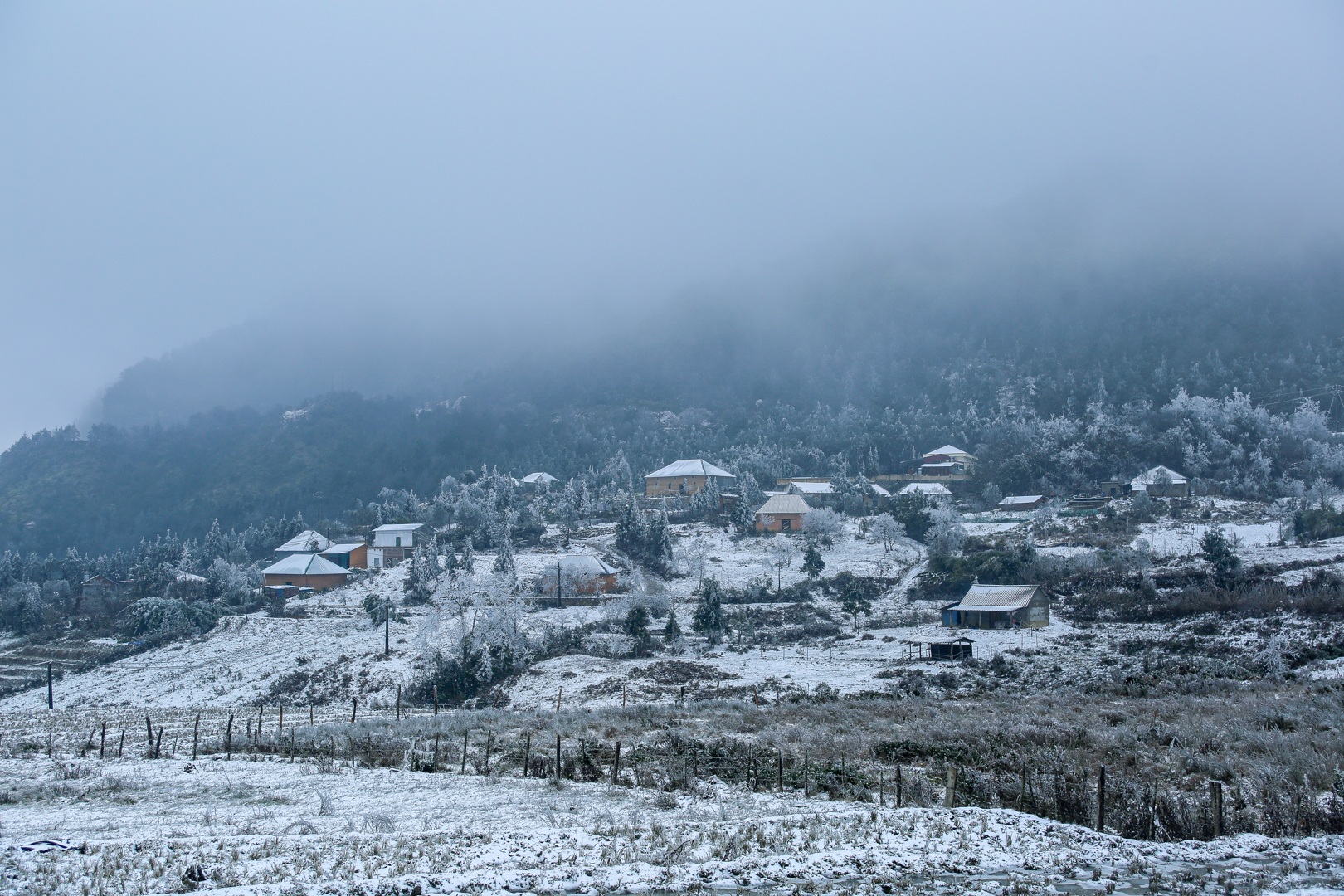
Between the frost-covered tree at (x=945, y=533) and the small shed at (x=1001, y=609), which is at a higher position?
the frost-covered tree at (x=945, y=533)

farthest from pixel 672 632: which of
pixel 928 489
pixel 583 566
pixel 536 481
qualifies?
pixel 536 481

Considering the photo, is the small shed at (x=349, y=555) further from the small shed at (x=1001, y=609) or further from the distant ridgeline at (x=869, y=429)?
the small shed at (x=1001, y=609)

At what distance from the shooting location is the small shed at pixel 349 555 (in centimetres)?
7944

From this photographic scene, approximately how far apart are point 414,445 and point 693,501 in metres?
92.3

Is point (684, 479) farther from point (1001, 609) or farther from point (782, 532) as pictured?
point (1001, 609)

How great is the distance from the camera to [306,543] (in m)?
84.2

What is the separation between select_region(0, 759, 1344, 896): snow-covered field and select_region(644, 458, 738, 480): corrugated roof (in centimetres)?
9030

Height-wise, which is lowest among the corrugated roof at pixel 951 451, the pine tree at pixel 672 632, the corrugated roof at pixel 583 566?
the pine tree at pixel 672 632

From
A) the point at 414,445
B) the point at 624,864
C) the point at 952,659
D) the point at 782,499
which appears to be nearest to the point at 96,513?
the point at 414,445

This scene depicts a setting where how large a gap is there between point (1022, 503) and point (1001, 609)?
124ft

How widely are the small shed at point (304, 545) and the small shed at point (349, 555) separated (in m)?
1.65

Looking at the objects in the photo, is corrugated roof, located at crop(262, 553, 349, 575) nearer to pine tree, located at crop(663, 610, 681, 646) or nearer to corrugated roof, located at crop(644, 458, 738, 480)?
pine tree, located at crop(663, 610, 681, 646)

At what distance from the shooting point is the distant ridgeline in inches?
3607

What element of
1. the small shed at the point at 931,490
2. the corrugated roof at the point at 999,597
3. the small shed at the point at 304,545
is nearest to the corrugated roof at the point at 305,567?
the small shed at the point at 304,545
